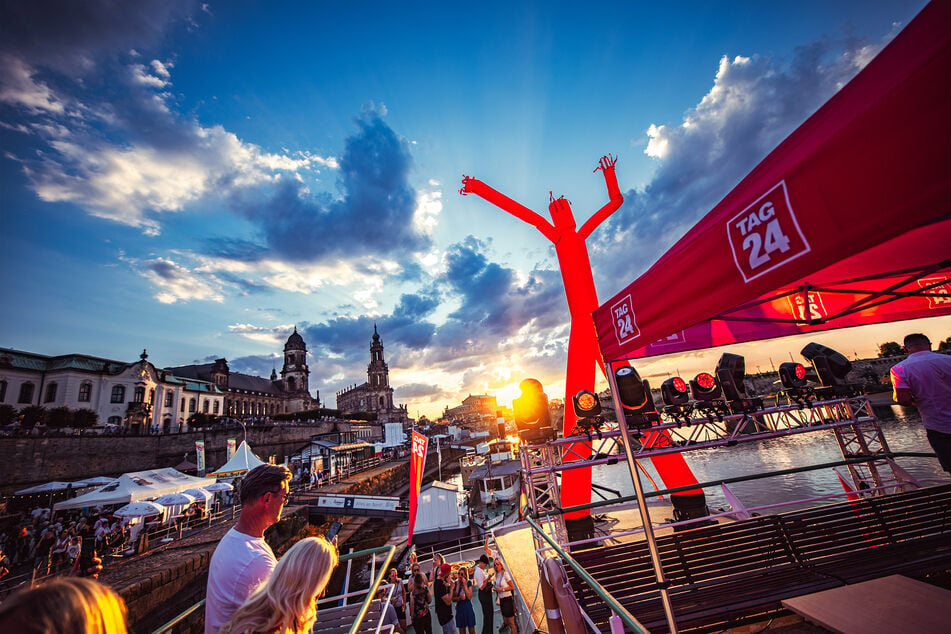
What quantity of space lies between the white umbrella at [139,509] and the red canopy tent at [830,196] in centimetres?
1889

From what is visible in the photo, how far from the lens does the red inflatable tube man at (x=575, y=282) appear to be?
30.3ft

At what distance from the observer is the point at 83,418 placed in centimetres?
3216

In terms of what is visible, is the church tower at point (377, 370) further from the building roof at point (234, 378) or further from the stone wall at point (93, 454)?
the stone wall at point (93, 454)

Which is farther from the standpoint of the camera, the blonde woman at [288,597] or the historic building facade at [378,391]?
the historic building facade at [378,391]

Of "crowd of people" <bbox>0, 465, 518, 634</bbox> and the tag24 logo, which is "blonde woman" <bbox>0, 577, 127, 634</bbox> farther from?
the tag24 logo

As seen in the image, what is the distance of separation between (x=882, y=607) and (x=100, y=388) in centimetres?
5691

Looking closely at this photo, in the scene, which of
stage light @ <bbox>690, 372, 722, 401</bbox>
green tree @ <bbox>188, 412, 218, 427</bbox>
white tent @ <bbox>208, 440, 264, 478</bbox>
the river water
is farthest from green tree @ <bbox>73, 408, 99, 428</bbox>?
stage light @ <bbox>690, 372, 722, 401</bbox>

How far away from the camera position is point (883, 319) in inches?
208

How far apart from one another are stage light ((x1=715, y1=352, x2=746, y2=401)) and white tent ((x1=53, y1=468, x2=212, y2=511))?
2128 cm

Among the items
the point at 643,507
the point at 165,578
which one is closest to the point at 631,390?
the point at 643,507

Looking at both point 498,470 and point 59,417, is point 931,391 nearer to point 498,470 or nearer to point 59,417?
point 498,470

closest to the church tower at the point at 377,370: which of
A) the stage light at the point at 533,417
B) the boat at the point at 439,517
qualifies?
the boat at the point at 439,517

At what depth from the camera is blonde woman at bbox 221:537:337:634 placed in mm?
1750

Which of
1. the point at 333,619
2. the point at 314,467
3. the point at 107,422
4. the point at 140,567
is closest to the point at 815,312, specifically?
the point at 333,619
